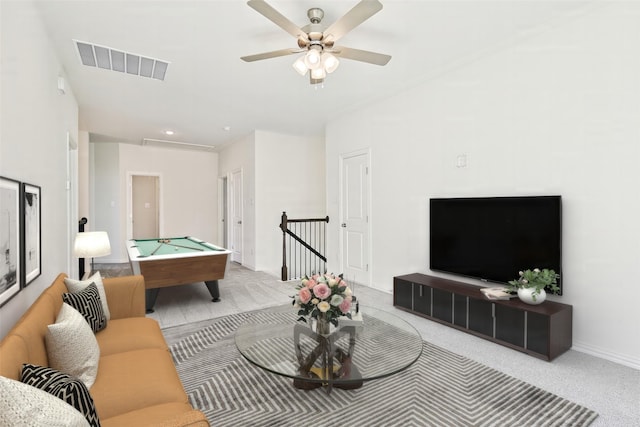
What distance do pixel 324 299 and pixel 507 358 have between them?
172 cm

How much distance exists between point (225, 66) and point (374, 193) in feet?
8.38

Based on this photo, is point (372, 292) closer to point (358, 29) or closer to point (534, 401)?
point (534, 401)

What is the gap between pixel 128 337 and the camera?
7.02 feet

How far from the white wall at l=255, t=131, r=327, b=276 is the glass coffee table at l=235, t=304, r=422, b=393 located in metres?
3.95

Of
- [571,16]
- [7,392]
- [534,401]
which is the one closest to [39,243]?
[7,392]

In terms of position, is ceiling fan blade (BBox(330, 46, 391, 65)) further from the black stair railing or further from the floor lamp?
the black stair railing

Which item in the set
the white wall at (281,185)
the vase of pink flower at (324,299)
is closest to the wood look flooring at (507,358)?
the vase of pink flower at (324,299)

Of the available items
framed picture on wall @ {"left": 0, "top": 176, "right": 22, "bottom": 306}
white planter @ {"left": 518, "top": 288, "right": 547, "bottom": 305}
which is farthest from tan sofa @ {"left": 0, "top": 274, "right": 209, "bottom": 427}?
white planter @ {"left": 518, "top": 288, "right": 547, "bottom": 305}

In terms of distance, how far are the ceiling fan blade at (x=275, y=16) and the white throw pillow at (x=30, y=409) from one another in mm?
2184

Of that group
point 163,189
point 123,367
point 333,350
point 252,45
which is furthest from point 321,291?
point 163,189

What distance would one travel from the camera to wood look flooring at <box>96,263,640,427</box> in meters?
2.05

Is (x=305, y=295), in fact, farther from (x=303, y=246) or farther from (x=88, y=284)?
(x=303, y=246)

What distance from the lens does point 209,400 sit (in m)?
2.05

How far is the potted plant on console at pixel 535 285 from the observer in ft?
8.85
